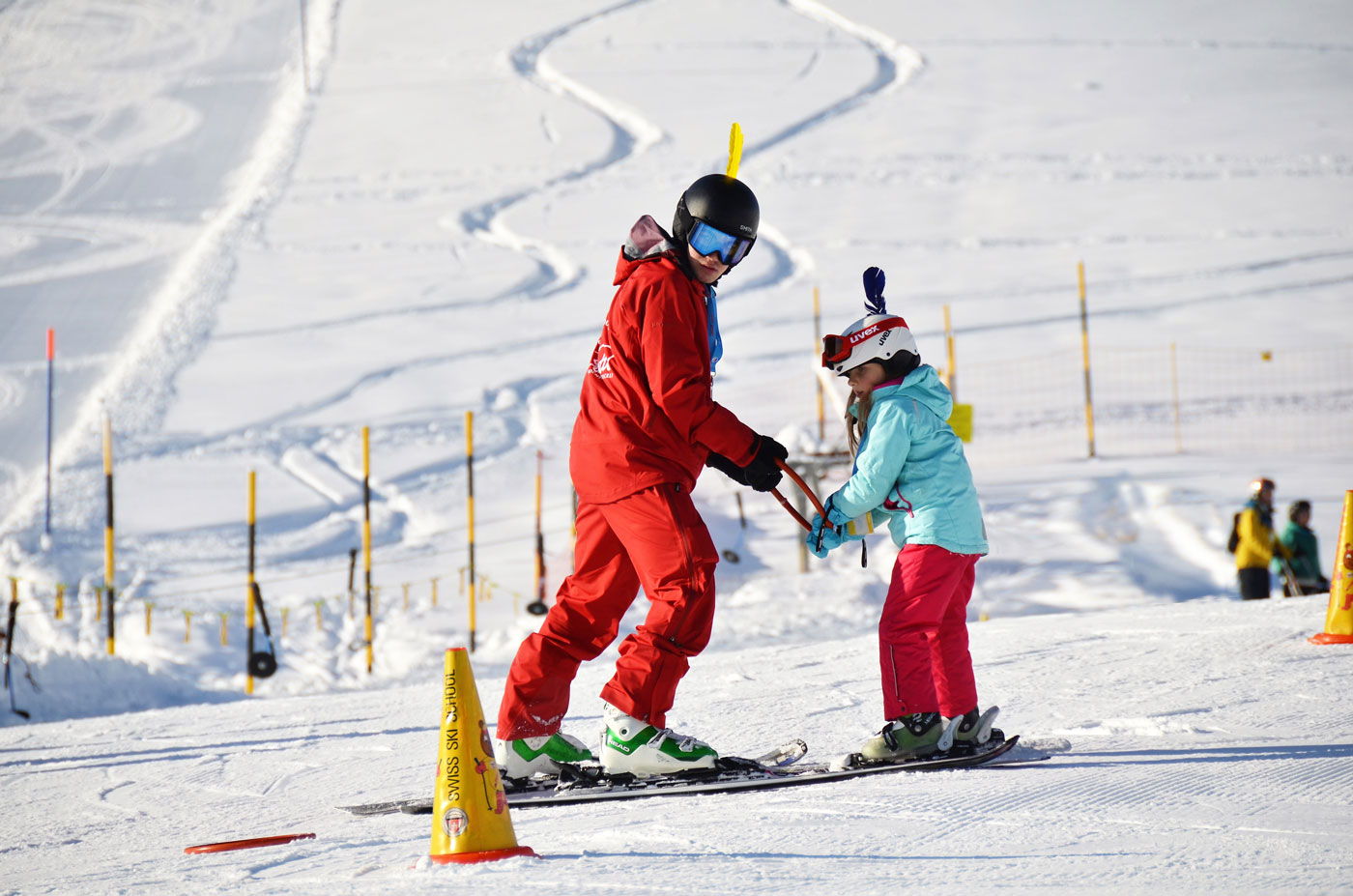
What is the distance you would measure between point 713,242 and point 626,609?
3.30 ft

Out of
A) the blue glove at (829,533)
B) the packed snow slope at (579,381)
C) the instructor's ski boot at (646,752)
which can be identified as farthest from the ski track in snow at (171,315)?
the blue glove at (829,533)

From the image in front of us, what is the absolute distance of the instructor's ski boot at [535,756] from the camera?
3.39 meters

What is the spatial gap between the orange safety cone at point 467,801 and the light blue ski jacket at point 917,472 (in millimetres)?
1273

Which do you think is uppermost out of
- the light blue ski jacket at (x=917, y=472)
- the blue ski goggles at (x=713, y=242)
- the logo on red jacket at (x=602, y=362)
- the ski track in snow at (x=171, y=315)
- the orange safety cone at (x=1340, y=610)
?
the ski track in snow at (x=171, y=315)

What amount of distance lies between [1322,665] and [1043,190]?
749 inches

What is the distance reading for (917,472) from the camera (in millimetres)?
3520

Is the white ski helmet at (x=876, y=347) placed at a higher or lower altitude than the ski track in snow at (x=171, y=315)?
lower

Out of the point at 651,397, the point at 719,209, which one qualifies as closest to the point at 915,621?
the point at 651,397

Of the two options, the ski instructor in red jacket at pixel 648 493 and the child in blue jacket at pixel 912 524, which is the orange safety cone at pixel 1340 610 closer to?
the child in blue jacket at pixel 912 524

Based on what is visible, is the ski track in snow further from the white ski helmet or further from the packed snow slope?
the white ski helmet

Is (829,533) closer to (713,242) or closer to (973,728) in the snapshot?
(973,728)

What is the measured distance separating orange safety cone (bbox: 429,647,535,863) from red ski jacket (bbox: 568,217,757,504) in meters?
0.81

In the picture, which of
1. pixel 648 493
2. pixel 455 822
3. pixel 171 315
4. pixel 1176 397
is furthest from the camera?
pixel 171 315


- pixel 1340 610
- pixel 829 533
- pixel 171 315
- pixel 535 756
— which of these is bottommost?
pixel 535 756
